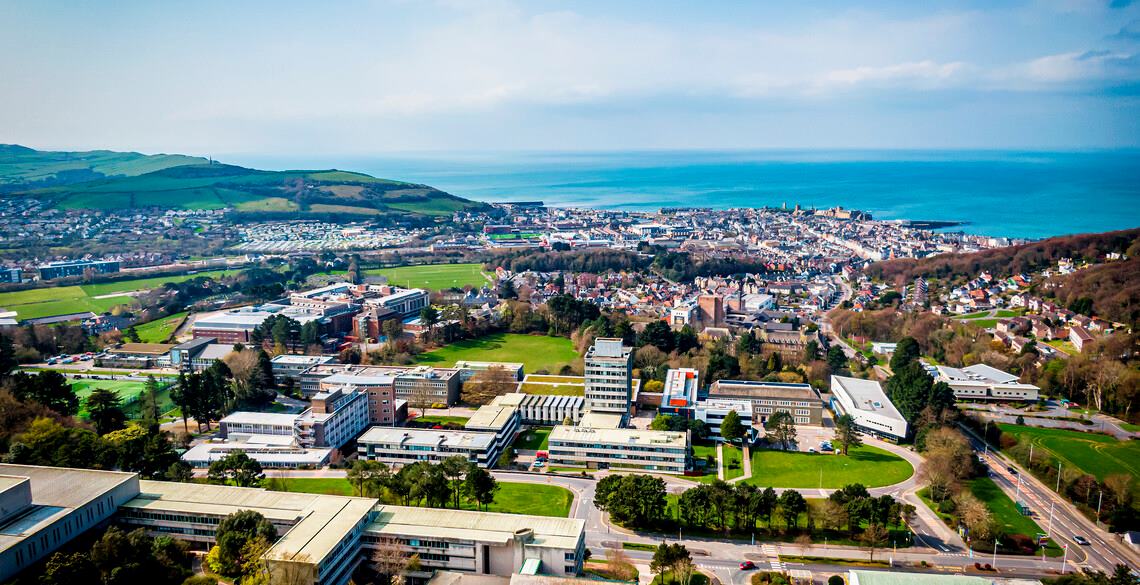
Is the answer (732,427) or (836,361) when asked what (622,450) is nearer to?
(732,427)

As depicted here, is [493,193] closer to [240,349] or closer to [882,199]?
[882,199]

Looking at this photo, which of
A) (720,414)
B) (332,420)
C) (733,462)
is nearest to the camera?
(733,462)

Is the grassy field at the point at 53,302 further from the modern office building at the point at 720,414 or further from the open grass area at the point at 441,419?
the modern office building at the point at 720,414

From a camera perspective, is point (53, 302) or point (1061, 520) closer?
point (1061, 520)

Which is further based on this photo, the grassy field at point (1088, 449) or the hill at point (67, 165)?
the hill at point (67, 165)

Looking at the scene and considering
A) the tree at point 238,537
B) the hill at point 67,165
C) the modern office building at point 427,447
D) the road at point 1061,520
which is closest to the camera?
the tree at point 238,537

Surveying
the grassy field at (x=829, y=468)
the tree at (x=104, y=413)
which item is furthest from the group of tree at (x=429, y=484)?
the tree at (x=104, y=413)

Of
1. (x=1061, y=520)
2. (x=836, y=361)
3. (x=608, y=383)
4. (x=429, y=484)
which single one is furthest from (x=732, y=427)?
(x=429, y=484)
